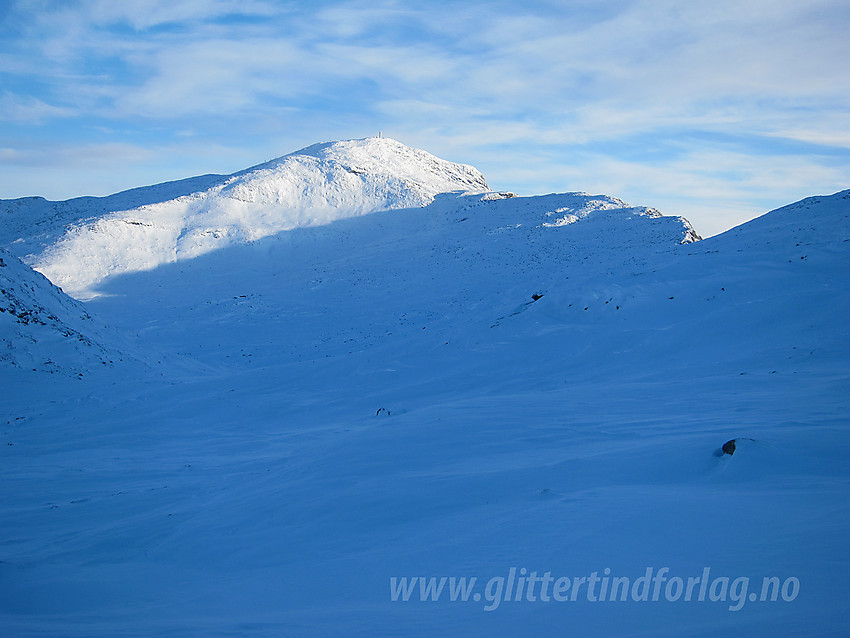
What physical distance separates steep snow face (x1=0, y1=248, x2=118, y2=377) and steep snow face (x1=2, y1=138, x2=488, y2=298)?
13.7 m

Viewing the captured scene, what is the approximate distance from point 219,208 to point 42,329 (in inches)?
1036

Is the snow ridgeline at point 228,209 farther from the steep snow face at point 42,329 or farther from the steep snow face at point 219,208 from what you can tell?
the steep snow face at point 42,329

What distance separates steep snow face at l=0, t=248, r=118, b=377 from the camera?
17406 millimetres

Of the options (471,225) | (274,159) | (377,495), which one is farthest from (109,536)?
(274,159)

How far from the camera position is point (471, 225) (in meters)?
40.4

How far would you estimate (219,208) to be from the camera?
4338 centimetres

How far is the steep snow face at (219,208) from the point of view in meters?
37.3

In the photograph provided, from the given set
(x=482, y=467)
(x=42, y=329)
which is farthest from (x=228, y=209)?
(x=482, y=467)

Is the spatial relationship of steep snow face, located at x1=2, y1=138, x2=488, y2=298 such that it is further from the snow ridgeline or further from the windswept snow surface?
the windswept snow surface

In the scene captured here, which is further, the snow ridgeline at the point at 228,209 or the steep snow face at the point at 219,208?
the steep snow face at the point at 219,208

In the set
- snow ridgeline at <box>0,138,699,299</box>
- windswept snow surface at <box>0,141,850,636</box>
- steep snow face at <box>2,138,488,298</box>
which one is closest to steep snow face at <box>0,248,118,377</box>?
windswept snow surface at <box>0,141,850,636</box>

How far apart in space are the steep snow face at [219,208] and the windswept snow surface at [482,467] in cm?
1855

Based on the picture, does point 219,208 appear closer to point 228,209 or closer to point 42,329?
point 228,209

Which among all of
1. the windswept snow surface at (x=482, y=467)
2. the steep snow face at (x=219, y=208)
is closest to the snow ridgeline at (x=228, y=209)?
the steep snow face at (x=219, y=208)
